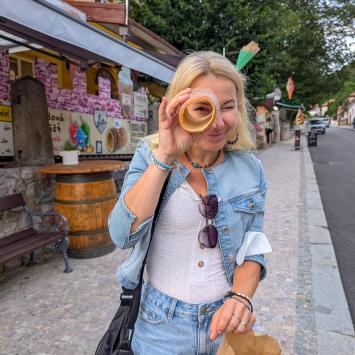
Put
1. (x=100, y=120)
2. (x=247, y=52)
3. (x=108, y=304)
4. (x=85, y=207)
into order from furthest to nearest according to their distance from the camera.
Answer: (x=247, y=52) → (x=100, y=120) → (x=85, y=207) → (x=108, y=304)

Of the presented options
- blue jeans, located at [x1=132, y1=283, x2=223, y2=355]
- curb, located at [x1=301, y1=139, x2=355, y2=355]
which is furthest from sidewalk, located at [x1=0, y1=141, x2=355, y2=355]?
blue jeans, located at [x1=132, y1=283, x2=223, y2=355]

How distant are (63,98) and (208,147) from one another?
5.03m

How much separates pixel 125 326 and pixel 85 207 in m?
2.90

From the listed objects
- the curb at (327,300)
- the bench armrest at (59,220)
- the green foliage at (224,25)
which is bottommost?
the curb at (327,300)

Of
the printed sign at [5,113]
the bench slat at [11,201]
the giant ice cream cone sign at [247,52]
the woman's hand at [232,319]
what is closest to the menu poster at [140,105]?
the giant ice cream cone sign at [247,52]

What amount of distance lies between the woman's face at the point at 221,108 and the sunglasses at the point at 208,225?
176 mm

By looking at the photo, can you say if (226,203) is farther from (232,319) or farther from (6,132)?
(6,132)

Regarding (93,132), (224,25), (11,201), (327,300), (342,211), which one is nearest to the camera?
(327,300)

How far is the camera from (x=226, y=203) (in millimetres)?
1240

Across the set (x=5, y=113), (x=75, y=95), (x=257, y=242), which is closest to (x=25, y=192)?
(x=5, y=113)

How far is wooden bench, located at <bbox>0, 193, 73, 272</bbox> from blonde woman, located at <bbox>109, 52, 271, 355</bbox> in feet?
7.70

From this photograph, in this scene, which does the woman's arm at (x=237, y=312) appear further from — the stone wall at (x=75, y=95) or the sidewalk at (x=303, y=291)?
the stone wall at (x=75, y=95)

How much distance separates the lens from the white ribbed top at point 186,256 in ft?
3.98

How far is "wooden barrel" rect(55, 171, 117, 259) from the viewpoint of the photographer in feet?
13.0
